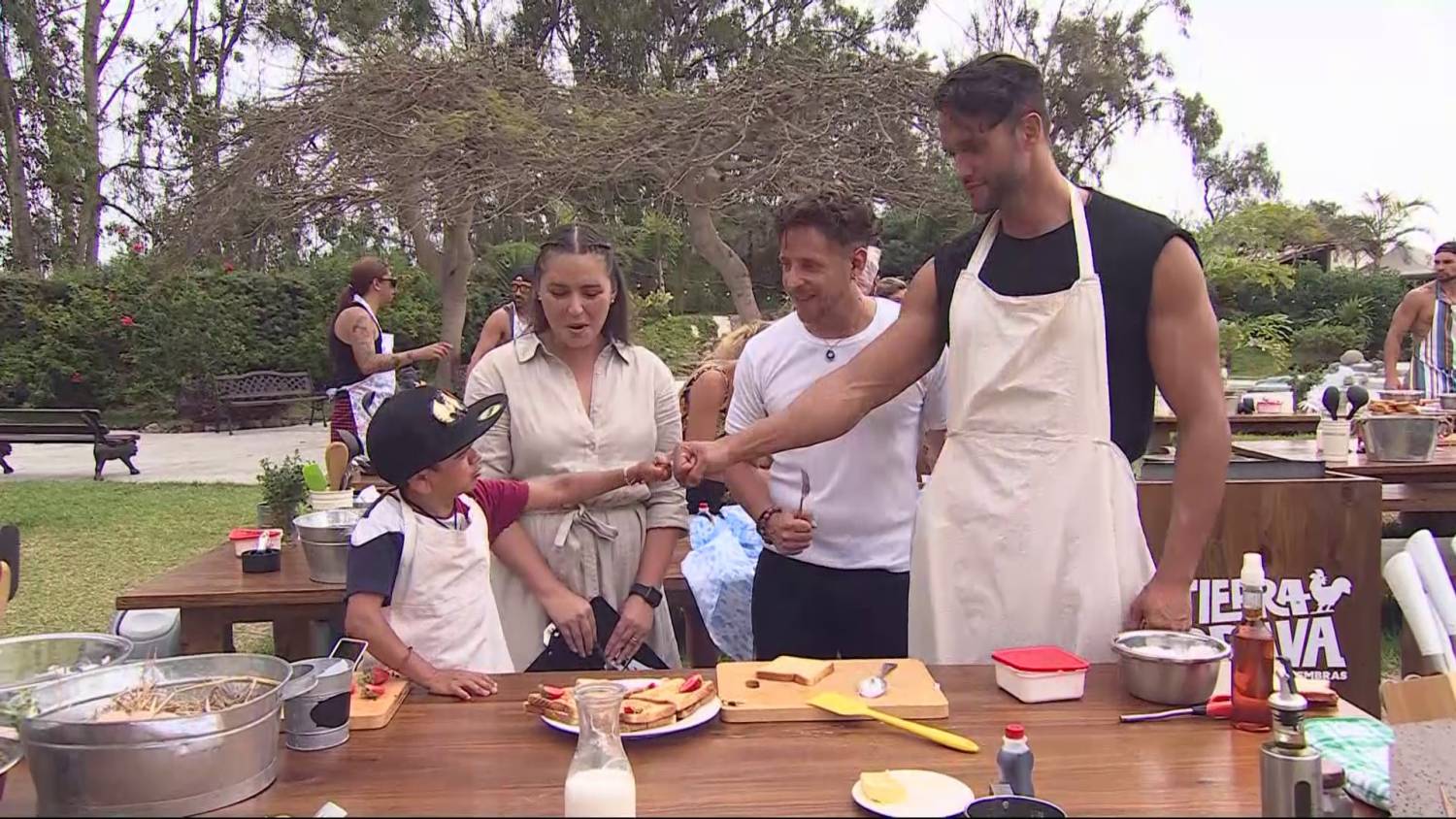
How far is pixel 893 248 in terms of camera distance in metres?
20.5

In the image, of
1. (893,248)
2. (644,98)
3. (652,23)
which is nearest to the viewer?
(644,98)

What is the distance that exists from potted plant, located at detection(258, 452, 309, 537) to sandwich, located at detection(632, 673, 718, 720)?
2427 millimetres

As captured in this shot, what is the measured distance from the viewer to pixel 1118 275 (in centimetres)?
223

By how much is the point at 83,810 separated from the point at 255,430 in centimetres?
1542

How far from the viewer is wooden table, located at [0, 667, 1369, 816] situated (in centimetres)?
149

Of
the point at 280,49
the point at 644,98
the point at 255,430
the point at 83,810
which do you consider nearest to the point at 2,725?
the point at 83,810

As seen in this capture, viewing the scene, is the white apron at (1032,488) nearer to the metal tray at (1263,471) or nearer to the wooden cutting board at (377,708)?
the wooden cutting board at (377,708)

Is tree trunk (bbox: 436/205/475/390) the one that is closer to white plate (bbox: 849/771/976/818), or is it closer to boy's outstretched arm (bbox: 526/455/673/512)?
boy's outstretched arm (bbox: 526/455/673/512)

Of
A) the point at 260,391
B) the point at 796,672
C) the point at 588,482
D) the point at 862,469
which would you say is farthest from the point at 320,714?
the point at 260,391

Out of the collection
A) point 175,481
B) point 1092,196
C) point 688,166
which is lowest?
point 175,481

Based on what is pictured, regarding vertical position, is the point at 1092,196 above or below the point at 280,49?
below

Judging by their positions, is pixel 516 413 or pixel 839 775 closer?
pixel 839 775

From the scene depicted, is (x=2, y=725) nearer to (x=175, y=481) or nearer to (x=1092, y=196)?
(x=1092, y=196)

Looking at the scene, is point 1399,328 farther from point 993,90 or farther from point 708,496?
point 993,90
